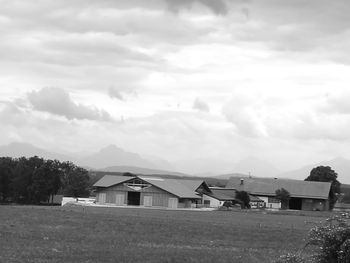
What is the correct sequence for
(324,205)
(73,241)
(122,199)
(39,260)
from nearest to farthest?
(39,260), (73,241), (122,199), (324,205)

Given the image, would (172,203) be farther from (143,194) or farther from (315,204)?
(315,204)

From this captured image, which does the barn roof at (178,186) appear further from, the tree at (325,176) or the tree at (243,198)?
the tree at (325,176)

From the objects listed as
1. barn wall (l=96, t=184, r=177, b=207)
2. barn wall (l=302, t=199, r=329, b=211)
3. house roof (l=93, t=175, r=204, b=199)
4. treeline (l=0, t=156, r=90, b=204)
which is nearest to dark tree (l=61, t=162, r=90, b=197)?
treeline (l=0, t=156, r=90, b=204)

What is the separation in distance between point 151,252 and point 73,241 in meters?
4.28

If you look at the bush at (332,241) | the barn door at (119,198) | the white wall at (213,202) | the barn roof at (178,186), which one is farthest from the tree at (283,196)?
the bush at (332,241)

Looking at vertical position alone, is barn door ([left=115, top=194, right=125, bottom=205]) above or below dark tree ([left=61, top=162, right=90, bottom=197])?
below

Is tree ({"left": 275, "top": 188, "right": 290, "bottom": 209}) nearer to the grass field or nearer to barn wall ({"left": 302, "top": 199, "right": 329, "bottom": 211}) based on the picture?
barn wall ({"left": 302, "top": 199, "right": 329, "bottom": 211})

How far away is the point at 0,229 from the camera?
28453 mm

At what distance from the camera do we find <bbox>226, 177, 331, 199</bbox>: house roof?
13150 centimetres

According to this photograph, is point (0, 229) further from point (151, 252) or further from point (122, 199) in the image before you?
point (122, 199)

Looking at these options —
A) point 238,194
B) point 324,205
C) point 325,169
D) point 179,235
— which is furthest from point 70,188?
point 179,235

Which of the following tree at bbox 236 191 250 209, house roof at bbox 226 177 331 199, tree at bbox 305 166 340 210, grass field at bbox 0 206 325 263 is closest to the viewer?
grass field at bbox 0 206 325 263

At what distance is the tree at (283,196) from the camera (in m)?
131

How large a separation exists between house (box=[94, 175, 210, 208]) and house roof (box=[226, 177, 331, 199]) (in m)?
26.3
